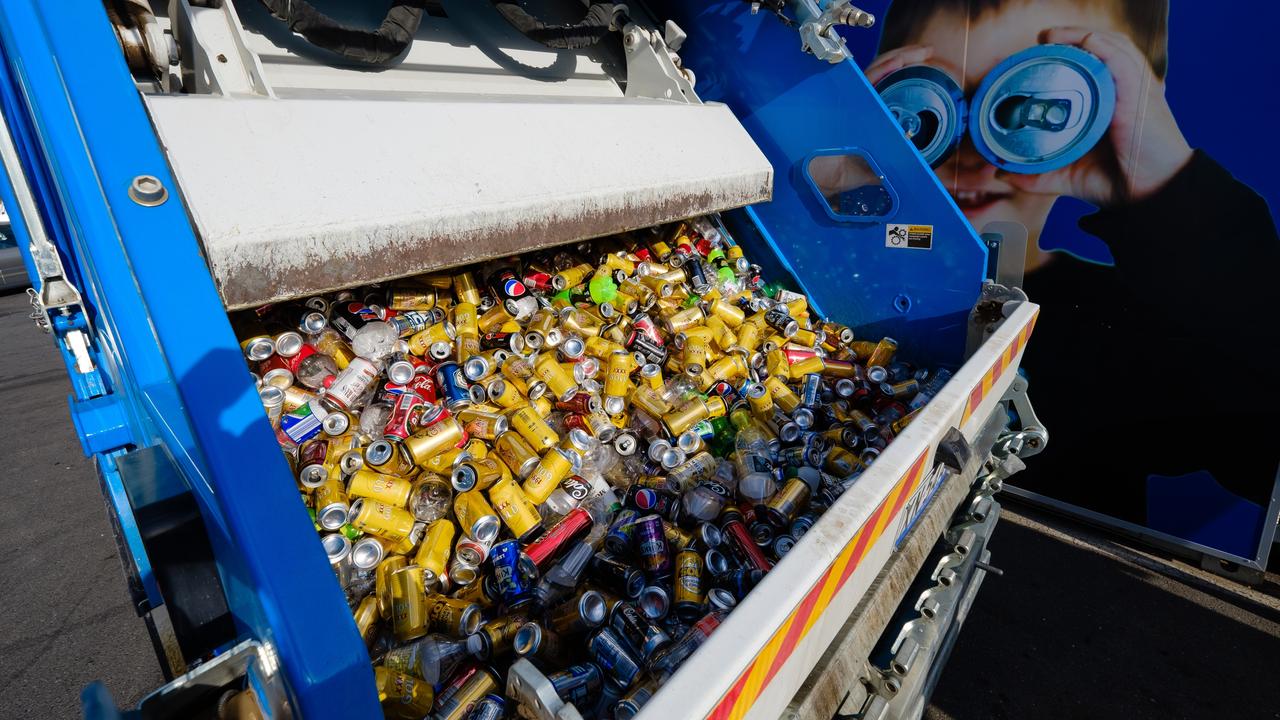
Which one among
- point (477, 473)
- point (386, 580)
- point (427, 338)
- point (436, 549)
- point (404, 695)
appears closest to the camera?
point (404, 695)

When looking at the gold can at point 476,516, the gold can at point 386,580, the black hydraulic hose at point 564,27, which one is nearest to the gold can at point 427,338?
the gold can at point 476,516

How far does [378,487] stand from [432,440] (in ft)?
0.71

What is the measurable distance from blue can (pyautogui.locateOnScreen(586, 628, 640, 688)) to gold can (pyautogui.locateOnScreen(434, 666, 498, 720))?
254 millimetres

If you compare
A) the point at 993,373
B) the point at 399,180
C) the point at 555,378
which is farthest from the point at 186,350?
the point at 993,373

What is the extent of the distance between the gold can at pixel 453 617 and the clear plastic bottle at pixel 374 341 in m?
0.87

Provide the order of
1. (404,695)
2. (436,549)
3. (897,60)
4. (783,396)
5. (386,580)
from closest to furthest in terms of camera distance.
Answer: (404,695) < (386,580) < (436,549) < (783,396) < (897,60)

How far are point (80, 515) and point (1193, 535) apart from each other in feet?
19.1

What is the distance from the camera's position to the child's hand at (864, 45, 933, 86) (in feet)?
11.2

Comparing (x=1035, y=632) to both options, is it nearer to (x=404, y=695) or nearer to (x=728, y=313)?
(x=728, y=313)

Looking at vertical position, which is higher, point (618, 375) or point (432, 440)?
point (618, 375)

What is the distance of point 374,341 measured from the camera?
7.31 ft

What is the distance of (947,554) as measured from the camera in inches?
77.9

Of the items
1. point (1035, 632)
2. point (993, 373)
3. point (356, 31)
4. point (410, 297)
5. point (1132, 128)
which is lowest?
point (410, 297)

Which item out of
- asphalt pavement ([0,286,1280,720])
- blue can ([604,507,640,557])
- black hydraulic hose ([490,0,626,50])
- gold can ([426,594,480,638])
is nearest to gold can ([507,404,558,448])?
blue can ([604,507,640,557])
